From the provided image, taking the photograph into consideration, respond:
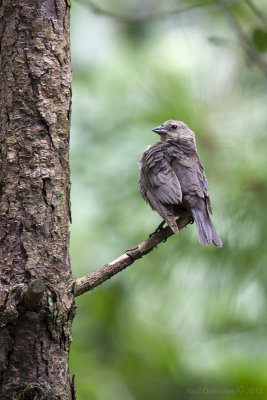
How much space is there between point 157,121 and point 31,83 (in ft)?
5.71

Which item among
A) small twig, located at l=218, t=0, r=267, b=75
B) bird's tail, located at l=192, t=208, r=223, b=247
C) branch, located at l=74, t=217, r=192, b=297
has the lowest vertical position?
branch, located at l=74, t=217, r=192, b=297

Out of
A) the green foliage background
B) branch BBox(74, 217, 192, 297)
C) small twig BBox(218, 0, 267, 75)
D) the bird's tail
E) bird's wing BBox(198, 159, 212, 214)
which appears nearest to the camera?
branch BBox(74, 217, 192, 297)

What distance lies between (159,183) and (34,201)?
4.34 feet

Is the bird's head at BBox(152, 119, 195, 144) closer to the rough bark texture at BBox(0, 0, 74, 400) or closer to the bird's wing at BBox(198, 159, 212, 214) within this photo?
the bird's wing at BBox(198, 159, 212, 214)

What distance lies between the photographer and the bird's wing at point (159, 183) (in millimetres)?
3645

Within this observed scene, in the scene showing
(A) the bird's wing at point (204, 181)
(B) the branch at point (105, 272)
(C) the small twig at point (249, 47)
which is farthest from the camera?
(A) the bird's wing at point (204, 181)

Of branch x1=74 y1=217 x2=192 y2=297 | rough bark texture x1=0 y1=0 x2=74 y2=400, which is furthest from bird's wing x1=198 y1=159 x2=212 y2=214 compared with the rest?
rough bark texture x1=0 y1=0 x2=74 y2=400

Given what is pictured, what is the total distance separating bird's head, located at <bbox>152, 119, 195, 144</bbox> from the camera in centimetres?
398

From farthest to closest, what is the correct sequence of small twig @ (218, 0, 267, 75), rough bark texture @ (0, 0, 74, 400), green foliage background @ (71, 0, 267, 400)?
green foliage background @ (71, 0, 267, 400)
small twig @ (218, 0, 267, 75)
rough bark texture @ (0, 0, 74, 400)

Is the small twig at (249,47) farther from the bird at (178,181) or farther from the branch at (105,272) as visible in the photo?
the branch at (105,272)

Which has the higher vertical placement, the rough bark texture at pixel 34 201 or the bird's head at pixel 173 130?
the bird's head at pixel 173 130

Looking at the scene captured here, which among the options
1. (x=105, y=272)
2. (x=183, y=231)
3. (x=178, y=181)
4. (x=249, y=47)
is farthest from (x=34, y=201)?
(x=183, y=231)

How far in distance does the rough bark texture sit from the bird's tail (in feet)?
3.51

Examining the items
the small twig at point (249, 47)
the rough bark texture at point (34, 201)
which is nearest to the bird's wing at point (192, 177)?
the small twig at point (249, 47)
